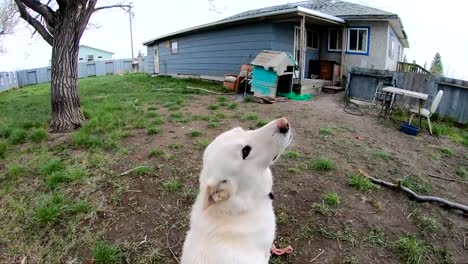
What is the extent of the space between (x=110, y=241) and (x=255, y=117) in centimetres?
389

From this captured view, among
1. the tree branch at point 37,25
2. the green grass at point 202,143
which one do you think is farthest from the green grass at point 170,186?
the tree branch at point 37,25

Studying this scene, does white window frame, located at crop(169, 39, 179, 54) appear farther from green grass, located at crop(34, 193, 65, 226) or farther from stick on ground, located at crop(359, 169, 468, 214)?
stick on ground, located at crop(359, 169, 468, 214)

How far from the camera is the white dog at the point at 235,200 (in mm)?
1397

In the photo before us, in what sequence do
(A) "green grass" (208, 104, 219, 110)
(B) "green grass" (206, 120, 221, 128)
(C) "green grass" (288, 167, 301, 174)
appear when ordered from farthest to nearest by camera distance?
(A) "green grass" (208, 104, 219, 110)
(B) "green grass" (206, 120, 221, 128)
(C) "green grass" (288, 167, 301, 174)

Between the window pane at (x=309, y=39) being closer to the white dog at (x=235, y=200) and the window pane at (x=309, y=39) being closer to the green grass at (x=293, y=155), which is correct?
the green grass at (x=293, y=155)

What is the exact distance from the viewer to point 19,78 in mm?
19609

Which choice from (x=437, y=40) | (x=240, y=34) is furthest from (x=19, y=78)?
(x=437, y=40)

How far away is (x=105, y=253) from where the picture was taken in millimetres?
2238

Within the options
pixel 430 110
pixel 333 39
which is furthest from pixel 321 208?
pixel 333 39

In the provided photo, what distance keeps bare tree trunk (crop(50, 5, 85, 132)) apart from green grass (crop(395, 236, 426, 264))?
4.97 m

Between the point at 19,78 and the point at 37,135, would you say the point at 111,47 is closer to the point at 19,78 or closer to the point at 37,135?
the point at 19,78

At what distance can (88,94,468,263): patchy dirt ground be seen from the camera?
2.38 metres

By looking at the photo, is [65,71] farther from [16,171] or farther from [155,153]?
[155,153]

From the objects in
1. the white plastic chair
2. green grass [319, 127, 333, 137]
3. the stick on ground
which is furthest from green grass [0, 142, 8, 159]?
the white plastic chair
